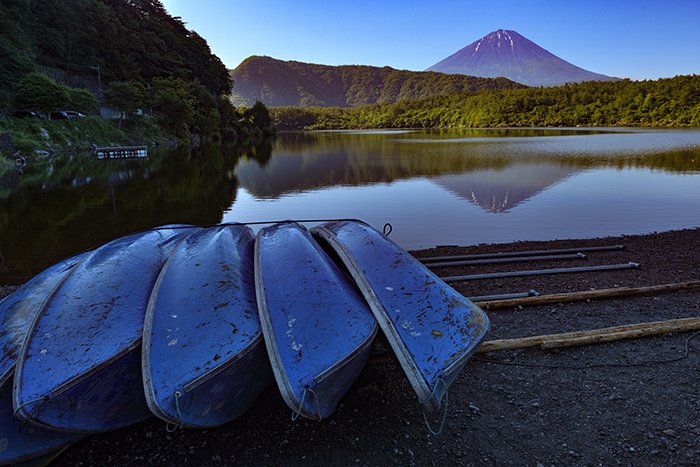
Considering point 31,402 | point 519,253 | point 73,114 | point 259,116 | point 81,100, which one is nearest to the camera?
point 31,402

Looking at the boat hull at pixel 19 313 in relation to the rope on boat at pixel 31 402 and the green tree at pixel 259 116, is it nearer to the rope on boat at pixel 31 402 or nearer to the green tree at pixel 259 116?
the rope on boat at pixel 31 402

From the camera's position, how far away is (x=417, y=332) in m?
3.58

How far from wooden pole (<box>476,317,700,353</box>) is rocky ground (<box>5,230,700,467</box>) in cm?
9

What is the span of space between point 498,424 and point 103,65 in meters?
88.1

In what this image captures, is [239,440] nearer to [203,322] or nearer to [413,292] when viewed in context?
[203,322]

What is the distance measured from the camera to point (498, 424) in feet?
12.6

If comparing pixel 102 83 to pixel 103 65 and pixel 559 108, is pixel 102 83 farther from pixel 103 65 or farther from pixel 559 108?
pixel 559 108

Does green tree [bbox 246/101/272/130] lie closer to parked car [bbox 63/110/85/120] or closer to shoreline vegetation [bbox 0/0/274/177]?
shoreline vegetation [bbox 0/0/274/177]

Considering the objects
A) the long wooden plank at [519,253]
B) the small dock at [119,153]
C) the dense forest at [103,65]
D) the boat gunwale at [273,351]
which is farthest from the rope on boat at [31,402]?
the dense forest at [103,65]

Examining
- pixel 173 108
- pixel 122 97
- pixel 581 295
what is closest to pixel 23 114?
pixel 122 97

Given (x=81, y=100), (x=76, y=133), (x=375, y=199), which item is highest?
(x=81, y=100)

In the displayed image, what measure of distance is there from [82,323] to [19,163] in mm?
34505

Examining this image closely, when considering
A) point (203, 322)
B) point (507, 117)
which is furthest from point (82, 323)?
point (507, 117)

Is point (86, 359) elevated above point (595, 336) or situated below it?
above
